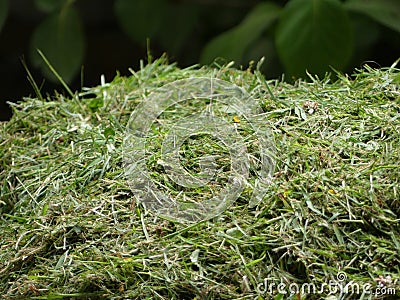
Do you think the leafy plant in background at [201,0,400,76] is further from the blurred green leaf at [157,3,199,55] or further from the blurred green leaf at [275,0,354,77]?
the blurred green leaf at [157,3,199,55]

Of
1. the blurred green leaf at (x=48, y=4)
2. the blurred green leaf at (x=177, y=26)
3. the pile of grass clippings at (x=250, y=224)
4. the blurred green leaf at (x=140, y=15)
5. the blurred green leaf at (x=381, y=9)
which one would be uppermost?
the pile of grass clippings at (x=250, y=224)

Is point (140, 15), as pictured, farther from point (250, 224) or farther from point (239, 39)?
point (250, 224)

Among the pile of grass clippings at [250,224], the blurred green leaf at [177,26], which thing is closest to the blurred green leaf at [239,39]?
the blurred green leaf at [177,26]

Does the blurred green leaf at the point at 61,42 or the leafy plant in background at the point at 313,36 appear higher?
the leafy plant in background at the point at 313,36

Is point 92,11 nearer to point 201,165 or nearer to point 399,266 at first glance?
point 201,165

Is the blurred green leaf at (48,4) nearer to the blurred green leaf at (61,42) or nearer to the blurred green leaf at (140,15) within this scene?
the blurred green leaf at (61,42)

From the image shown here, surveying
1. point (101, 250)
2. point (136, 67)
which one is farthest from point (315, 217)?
point (136, 67)
